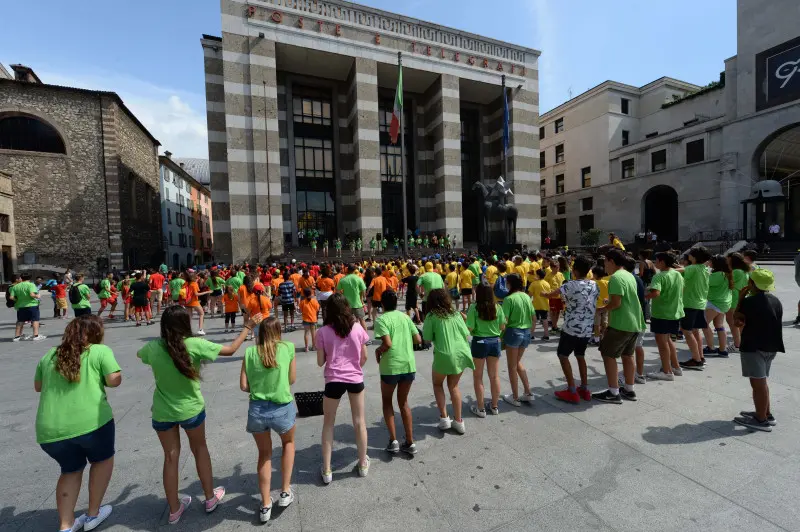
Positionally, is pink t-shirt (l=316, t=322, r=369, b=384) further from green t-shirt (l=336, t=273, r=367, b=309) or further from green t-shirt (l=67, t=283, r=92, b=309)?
green t-shirt (l=67, t=283, r=92, b=309)

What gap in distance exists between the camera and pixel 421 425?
4410 mm

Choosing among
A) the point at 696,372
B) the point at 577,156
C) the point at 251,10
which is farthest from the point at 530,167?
the point at 696,372

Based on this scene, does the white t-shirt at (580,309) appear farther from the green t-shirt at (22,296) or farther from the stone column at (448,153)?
the stone column at (448,153)

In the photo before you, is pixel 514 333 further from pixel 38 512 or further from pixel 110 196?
pixel 110 196

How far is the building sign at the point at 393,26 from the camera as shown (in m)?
25.6

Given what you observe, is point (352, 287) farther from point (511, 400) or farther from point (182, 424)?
point (182, 424)

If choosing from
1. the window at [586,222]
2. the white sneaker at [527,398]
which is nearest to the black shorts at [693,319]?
the white sneaker at [527,398]

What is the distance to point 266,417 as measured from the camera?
283 centimetres

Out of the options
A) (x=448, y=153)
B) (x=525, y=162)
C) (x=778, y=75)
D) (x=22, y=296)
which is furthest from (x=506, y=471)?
(x=778, y=75)

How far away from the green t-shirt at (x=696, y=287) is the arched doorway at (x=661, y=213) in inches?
1340

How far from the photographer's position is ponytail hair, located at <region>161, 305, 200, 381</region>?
2719 millimetres

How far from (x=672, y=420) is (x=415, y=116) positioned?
3393 centimetres

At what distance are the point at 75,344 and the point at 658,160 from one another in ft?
140

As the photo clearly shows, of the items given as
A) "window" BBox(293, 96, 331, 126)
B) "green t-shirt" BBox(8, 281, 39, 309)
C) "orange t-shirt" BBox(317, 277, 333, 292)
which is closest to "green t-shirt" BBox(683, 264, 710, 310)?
"orange t-shirt" BBox(317, 277, 333, 292)
